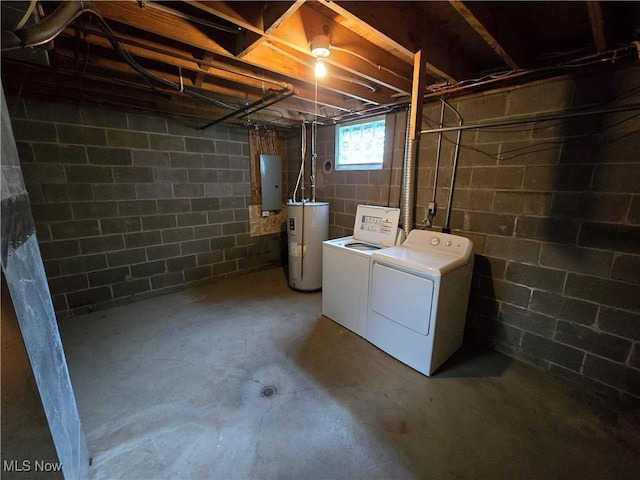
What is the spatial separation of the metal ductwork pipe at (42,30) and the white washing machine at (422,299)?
2146 millimetres

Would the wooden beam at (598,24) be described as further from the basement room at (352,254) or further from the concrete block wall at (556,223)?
the concrete block wall at (556,223)

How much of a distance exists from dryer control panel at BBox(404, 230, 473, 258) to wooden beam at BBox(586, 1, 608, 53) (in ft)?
4.32

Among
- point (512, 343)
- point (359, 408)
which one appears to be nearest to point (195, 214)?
point (359, 408)

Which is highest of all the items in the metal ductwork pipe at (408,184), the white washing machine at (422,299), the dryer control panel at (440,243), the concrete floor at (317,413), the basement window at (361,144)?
the basement window at (361,144)

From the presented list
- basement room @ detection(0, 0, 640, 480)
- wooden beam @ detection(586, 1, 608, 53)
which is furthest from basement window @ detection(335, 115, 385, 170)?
wooden beam @ detection(586, 1, 608, 53)

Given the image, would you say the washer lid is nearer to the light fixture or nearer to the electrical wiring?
the electrical wiring

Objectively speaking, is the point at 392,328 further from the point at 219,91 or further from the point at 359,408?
the point at 219,91

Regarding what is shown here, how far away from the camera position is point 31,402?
835 mm

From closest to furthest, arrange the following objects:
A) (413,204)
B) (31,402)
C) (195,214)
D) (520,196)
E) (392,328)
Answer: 1. (31,402)
2. (520,196)
3. (392,328)
4. (413,204)
5. (195,214)

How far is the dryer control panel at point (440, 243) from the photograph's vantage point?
2068 mm

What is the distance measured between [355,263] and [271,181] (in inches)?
86.3

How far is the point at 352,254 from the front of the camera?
2.35 m

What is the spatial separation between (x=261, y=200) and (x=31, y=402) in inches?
128

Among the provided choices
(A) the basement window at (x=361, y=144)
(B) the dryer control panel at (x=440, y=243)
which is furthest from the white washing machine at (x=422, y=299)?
(A) the basement window at (x=361, y=144)
